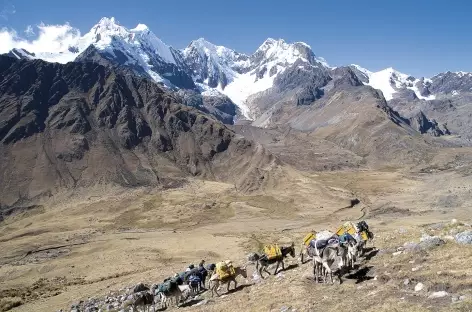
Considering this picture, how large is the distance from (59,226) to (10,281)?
43.8 m

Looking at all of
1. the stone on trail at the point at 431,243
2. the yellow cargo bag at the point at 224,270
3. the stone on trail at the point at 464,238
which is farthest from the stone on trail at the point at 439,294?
the yellow cargo bag at the point at 224,270

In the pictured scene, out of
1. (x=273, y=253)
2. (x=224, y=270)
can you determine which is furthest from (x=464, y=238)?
(x=224, y=270)

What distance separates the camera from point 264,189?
461 feet

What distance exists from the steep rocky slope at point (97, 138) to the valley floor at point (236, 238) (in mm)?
11352

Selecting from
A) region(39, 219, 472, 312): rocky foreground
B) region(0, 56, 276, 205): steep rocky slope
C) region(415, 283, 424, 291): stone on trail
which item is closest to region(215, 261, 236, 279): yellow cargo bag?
region(39, 219, 472, 312): rocky foreground

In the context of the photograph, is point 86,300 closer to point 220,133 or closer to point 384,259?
point 384,259

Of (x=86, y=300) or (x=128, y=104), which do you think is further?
(x=128, y=104)

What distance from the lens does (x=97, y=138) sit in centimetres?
16175

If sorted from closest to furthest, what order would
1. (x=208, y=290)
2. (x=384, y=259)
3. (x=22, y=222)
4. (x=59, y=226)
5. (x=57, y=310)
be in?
(x=384, y=259) < (x=208, y=290) < (x=57, y=310) < (x=59, y=226) < (x=22, y=222)

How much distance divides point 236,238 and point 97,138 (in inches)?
3805

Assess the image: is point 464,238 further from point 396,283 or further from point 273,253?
point 273,253

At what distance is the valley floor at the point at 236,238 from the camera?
2089 centimetres

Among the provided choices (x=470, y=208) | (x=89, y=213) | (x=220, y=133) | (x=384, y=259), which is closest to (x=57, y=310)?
(x=384, y=259)

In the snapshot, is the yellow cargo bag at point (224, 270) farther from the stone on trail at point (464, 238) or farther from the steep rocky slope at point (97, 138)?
the steep rocky slope at point (97, 138)
